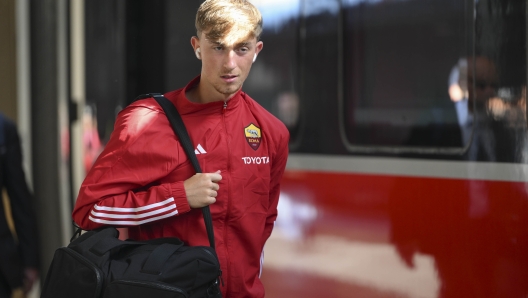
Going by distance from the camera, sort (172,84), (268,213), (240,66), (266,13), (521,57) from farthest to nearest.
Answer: (172,84) → (266,13) → (521,57) → (268,213) → (240,66)

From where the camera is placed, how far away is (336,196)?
3562 mm

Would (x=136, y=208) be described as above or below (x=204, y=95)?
below

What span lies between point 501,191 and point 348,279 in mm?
924

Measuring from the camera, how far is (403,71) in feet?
11.0

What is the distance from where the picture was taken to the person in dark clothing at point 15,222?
3.29 m

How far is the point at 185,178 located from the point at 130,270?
341 millimetres

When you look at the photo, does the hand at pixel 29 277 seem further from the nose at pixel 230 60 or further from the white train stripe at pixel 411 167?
the nose at pixel 230 60

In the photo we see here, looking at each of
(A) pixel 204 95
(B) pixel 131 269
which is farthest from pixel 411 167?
(B) pixel 131 269

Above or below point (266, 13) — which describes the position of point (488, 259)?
below

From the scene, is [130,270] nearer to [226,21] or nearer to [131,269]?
[131,269]

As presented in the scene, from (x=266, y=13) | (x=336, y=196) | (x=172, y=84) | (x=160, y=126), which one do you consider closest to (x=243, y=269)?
(x=160, y=126)

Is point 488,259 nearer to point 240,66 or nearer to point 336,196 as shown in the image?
point 336,196

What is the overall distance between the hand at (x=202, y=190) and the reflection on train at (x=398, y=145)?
1325 millimetres

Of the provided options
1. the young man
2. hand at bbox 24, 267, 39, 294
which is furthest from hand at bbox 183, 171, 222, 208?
hand at bbox 24, 267, 39, 294
